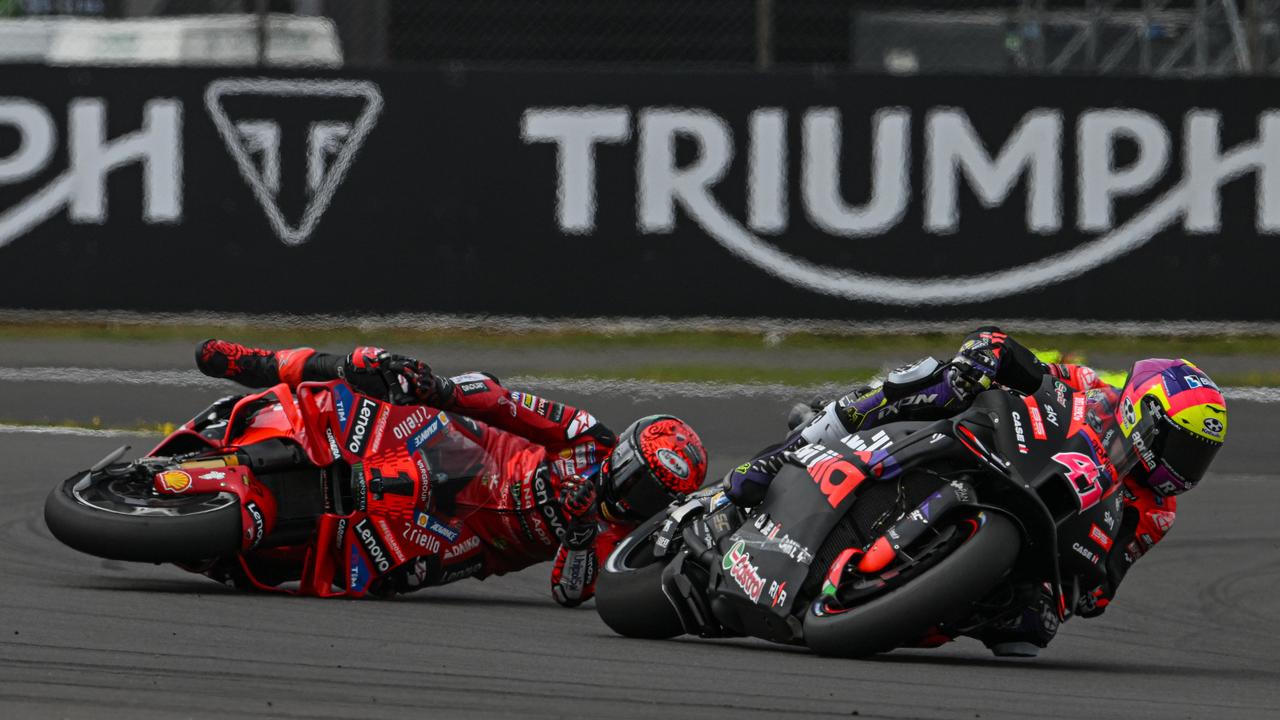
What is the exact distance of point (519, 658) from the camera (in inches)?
195

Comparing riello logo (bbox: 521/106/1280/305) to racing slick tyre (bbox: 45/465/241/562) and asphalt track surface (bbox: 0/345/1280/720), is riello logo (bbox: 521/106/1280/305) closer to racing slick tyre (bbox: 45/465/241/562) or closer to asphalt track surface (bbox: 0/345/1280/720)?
asphalt track surface (bbox: 0/345/1280/720)

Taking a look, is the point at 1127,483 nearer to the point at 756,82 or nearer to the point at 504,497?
the point at 504,497

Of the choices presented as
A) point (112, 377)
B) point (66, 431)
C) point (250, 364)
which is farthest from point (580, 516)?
point (112, 377)

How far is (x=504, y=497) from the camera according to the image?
6.35 meters

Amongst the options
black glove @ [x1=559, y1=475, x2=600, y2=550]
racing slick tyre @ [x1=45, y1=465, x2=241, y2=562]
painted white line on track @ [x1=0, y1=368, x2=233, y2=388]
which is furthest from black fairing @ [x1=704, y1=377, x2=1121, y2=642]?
painted white line on track @ [x1=0, y1=368, x2=233, y2=388]

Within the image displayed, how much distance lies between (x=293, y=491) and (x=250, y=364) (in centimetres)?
52

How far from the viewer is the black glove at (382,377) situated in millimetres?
6176

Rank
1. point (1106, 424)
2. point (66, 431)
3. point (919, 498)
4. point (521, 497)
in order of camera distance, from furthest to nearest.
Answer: point (66, 431) → point (521, 497) → point (1106, 424) → point (919, 498)

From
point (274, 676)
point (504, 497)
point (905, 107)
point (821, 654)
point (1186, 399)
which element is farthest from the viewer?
point (905, 107)

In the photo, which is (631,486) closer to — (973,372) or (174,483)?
(973,372)

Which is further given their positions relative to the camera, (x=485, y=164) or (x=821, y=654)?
(x=485, y=164)

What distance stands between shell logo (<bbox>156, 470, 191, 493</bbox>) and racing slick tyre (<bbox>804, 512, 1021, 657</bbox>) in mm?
2061

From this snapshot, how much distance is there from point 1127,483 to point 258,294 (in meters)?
7.62

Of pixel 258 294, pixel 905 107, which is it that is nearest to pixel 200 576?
pixel 258 294
